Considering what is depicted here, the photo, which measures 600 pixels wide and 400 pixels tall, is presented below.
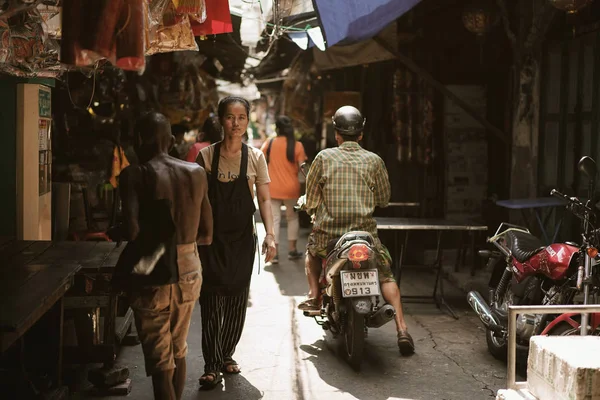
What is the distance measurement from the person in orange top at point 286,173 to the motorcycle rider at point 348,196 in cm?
499

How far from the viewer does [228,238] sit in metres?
6.10

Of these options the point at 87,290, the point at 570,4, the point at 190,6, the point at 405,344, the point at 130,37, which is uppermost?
the point at 570,4

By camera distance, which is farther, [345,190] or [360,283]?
[345,190]

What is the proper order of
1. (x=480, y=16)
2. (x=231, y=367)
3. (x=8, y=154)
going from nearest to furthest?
(x=231, y=367), (x=8, y=154), (x=480, y=16)

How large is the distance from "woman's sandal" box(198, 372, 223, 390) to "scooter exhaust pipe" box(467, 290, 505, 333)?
248cm

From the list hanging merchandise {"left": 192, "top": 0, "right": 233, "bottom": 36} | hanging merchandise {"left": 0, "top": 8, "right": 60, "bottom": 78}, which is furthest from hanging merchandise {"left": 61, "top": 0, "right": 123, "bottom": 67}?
hanging merchandise {"left": 192, "top": 0, "right": 233, "bottom": 36}

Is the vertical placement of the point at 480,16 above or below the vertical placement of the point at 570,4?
above

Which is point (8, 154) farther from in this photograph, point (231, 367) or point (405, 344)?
point (405, 344)

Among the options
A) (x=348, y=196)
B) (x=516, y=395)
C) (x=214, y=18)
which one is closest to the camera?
(x=516, y=395)

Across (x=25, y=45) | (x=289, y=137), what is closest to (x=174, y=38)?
(x=25, y=45)

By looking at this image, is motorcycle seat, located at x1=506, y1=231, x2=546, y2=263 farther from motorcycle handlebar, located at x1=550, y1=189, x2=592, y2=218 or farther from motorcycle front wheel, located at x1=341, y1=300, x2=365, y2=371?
motorcycle front wheel, located at x1=341, y1=300, x2=365, y2=371

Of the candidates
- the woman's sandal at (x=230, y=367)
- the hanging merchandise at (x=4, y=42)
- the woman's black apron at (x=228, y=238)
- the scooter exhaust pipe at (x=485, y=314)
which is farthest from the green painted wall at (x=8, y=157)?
the scooter exhaust pipe at (x=485, y=314)

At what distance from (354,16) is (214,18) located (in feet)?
4.99

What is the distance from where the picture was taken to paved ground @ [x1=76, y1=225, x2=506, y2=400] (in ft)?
19.8
